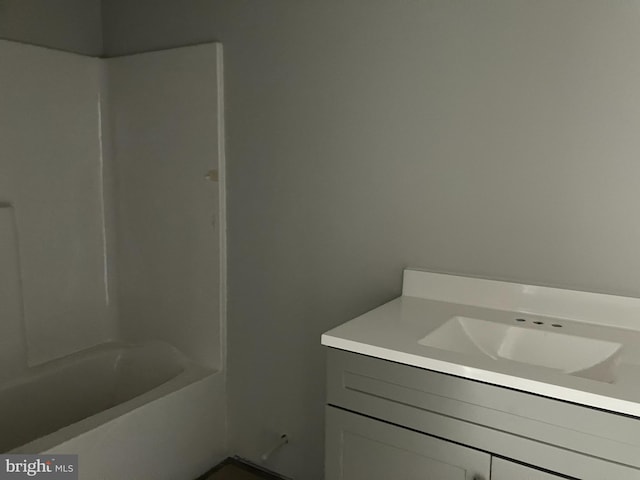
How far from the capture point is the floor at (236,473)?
2.30m

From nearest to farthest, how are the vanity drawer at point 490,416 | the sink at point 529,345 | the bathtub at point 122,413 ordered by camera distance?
the vanity drawer at point 490,416, the sink at point 529,345, the bathtub at point 122,413

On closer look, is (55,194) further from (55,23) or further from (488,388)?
(488,388)

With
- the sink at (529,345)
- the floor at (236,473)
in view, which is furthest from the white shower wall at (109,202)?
the sink at (529,345)

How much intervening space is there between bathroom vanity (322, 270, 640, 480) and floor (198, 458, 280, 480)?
0.84 m

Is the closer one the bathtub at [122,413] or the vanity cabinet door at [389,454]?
the vanity cabinet door at [389,454]

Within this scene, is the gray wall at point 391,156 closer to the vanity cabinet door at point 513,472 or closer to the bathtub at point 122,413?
the bathtub at point 122,413

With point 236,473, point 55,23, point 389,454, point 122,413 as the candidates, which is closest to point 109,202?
point 55,23

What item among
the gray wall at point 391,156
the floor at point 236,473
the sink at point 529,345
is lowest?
the floor at point 236,473

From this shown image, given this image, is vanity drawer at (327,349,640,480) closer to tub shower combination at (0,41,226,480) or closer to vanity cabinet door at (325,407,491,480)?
vanity cabinet door at (325,407,491,480)

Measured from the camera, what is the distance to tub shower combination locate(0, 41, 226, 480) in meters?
2.29

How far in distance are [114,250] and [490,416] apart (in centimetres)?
203

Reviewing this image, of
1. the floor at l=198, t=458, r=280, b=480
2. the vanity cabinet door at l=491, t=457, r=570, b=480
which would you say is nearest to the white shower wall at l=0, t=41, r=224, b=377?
the floor at l=198, t=458, r=280, b=480

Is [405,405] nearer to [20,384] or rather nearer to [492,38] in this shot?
[492,38]

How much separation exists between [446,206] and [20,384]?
6.04ft
